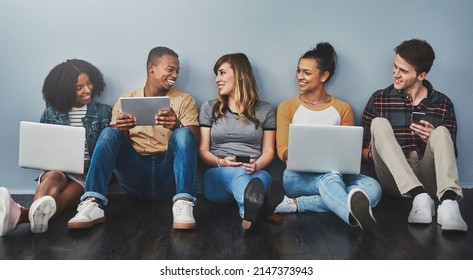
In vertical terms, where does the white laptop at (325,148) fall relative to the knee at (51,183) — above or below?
above

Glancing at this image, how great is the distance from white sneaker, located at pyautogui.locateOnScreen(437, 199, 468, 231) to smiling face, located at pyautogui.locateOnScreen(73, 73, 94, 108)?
5.86ft

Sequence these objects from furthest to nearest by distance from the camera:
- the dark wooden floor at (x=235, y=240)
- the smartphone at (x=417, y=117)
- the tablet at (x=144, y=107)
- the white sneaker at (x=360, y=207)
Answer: the smartphone at (x=417, y=117) < the tablet at (x=144, y=107) < the white sneaker at (x=360, y=207) < the dark wooden floor at (x=235, y=240)

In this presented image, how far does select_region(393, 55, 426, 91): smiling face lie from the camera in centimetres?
274

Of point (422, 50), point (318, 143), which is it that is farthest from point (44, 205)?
point (422, 50)

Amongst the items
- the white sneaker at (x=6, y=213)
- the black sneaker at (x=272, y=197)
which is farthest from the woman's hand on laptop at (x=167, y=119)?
the white sneaker at (x=6, y=213)

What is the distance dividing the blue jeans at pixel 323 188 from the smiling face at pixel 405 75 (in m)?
0.56

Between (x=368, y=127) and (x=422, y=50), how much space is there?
0.48 m

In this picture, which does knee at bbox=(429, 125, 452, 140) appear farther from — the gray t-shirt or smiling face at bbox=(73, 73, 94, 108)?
smiling face at bbox=(73, 73, 94, 108)

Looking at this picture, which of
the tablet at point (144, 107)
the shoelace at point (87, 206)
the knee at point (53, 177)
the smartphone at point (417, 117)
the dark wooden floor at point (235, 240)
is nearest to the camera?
the dark wooden floor at point (235, 240)

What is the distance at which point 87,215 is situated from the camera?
2.21 meters

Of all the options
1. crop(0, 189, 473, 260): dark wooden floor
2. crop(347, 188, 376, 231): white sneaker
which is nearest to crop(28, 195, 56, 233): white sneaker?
crop(0, 189, 473, 260): dark wooden floor

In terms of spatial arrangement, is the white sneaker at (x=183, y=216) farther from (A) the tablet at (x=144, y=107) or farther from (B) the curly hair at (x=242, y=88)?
(B) the curly hair at (x=242, y=88)

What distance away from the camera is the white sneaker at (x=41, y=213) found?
2.15 metres

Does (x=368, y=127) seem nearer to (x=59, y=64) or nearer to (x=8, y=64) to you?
(x=59, y=64)
